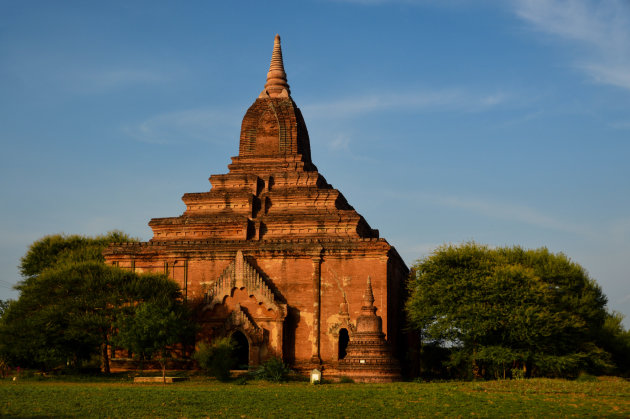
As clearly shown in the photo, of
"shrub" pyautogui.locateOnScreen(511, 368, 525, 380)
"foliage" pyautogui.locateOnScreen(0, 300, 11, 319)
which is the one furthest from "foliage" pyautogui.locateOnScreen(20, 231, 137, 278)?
"shrub" pyautogui.locateOnScreen(511, 368, 525, 380)

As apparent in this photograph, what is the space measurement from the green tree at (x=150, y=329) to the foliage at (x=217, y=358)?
1556 millimetres

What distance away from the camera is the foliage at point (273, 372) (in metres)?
37.4

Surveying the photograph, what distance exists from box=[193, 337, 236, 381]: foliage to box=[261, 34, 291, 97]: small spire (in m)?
21.3

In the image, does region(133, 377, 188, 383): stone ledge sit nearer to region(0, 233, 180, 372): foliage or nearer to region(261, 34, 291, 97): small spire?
region(0, 233, 180, 372): foliage

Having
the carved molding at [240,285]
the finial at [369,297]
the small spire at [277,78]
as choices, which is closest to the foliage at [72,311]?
the carved molding at [240,285]

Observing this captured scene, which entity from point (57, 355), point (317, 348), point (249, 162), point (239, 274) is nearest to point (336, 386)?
point (317, 348)

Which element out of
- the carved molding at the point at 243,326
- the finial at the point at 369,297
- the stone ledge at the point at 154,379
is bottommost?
the stone ledge at the point at 154,379

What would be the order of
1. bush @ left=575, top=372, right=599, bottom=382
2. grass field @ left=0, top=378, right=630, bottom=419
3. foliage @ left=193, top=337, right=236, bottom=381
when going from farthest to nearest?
1. bush @ left=575, top=372, right=599, bottom=382
2. foliage @ left=193, top=337, right=236, bottom=381
3. grass field @ left=0, top=378, right=630, bottom=419

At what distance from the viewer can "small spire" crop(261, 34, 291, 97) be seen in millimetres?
55156

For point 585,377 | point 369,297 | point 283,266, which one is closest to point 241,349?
point 283,266

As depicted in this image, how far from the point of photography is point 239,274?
42781 millimetres

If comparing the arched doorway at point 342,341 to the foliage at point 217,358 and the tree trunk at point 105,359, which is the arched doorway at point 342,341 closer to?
the foliage at point 217,358

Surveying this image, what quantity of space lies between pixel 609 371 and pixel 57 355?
109 feet

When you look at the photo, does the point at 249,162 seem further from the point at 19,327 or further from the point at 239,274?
the point at 19,327
